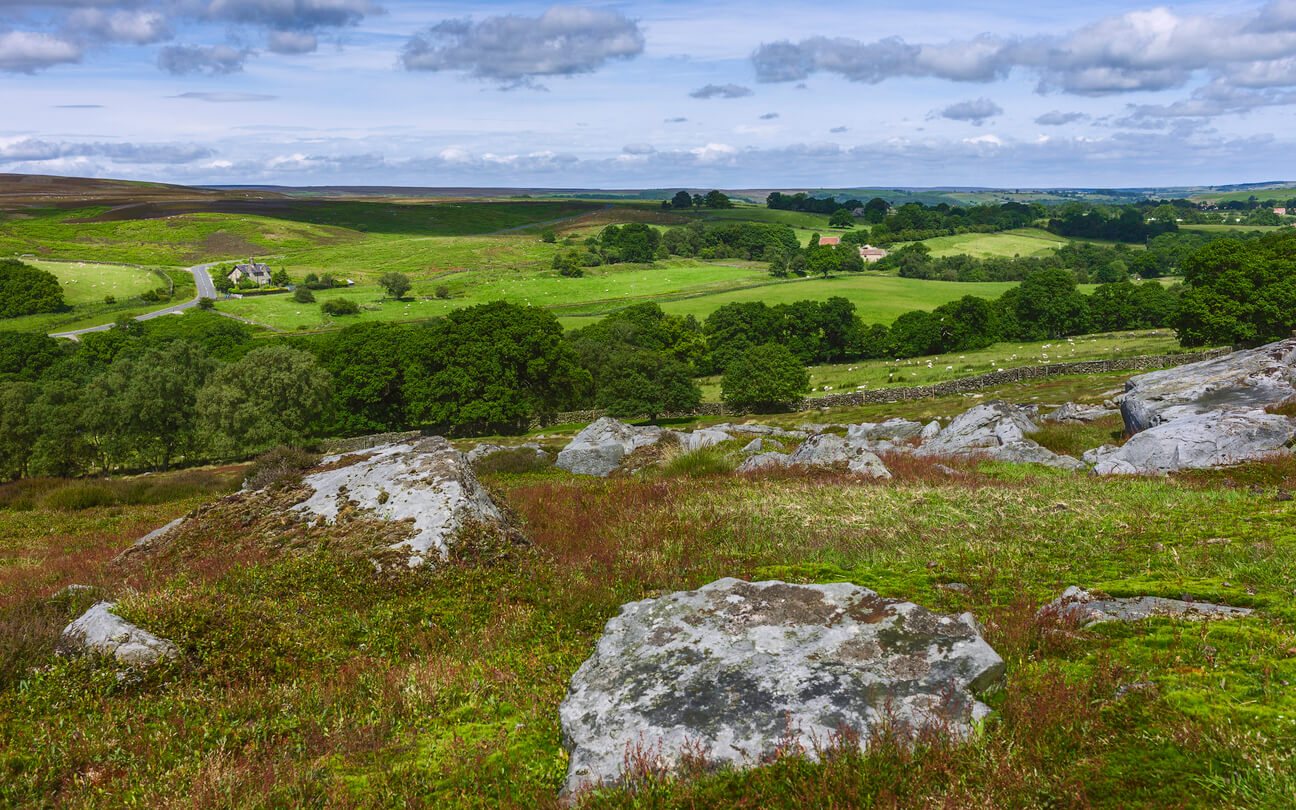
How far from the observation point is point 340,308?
158000 millimetres

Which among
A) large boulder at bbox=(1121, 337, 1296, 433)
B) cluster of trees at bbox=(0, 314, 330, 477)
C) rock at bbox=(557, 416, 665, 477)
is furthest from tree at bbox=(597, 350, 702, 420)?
large boulder at bbox=(1121, 337, 1296, 433)

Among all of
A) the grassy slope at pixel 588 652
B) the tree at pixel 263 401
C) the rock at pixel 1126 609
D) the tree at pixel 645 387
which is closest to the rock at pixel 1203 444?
the grassy slope at pixel 588 652

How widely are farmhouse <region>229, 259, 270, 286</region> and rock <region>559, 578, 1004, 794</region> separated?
21424 centimetres

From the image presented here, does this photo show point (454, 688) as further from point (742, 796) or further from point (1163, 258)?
point (1163, 258)

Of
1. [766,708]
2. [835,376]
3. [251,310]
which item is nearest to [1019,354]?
[835,376]

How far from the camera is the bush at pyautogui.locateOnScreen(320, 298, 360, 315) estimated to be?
518 feet

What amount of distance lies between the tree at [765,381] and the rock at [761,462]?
67.1m

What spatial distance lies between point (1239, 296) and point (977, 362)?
3039 cm

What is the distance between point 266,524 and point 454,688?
27.4 ft

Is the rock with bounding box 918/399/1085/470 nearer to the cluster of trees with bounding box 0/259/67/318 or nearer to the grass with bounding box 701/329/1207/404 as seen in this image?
the grass with bounding box 701/329/1207/404

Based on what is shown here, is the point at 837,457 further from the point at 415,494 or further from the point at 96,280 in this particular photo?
the point at 96,280

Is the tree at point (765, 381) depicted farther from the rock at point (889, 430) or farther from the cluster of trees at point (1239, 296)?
the rock at point (889, 430)

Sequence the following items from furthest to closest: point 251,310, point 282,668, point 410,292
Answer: point 410,292 → point 251,310 → point 282,668

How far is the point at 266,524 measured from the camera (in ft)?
44.1
